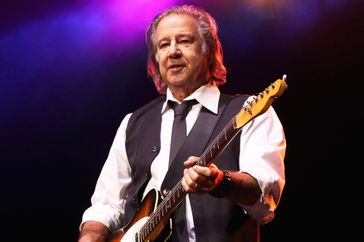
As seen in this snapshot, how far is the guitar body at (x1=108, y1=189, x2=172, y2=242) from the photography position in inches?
95.7

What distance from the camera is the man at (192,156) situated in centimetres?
228

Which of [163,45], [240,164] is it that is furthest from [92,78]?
[240,164]

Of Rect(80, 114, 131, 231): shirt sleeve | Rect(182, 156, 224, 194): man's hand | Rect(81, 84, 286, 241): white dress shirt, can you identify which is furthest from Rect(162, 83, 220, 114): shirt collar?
Rect(182, 156, 224, 194): man's hand

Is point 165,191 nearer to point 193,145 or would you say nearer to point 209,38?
point 193,145

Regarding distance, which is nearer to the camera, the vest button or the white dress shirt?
the white dress shirt

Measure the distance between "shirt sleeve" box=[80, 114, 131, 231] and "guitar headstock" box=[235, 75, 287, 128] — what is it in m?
0.94

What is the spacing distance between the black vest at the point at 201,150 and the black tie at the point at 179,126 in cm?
9

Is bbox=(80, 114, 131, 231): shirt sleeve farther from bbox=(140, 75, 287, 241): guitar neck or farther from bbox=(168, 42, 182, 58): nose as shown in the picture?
bbox=(168, 42, 182, 58): nose

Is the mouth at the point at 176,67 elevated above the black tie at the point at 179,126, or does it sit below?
above

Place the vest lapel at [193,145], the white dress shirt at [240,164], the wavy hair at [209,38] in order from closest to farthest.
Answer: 1. the white dress shirt at [240,164]
2. the vest lapel at [193,145]
3. the wavy hair at [209,38]

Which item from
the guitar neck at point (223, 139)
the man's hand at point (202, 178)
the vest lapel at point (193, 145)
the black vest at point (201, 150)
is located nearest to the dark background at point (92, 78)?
the black vest at point (201, 150)

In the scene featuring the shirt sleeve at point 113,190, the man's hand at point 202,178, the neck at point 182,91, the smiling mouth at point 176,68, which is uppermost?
the smiling mouth at point 176,68

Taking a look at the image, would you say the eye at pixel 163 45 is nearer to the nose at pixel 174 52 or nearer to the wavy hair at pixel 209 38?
the nose at pixel 174 52
